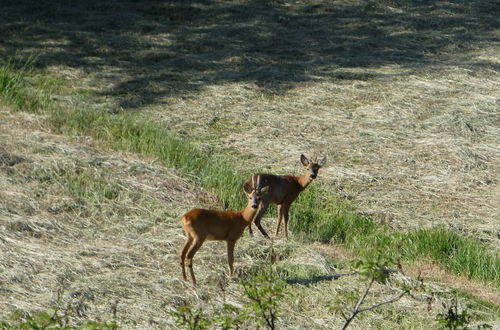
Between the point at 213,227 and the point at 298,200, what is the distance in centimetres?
325

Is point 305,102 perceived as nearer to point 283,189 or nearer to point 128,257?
point 283,189

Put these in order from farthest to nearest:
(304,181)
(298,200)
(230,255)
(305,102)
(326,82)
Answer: (326,82) → (305,102) → (298,200) → (304,181) → (230,255)

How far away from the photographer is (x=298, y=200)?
1138 centimetres

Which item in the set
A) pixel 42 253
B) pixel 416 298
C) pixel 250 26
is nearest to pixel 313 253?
pixel 416 298

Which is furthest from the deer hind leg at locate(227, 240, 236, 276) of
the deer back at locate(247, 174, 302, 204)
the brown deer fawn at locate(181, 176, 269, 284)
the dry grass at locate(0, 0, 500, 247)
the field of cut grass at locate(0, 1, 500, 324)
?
the dry grass at locate(0, 0, 500, 247)

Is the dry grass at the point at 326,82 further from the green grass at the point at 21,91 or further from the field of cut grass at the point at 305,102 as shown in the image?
the green grass at the point at 21,91

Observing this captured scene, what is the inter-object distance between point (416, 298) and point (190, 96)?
7712 millimetres

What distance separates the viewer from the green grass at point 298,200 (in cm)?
998

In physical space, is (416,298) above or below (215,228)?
below

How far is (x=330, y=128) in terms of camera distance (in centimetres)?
1420

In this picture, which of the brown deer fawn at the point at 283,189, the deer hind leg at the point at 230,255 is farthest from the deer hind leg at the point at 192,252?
the brown deer fawn at the point at 283,189

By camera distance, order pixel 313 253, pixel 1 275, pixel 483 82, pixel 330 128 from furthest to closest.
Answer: pixel 483 82 < pixel 330 128 < pixel 313 253 < pixel 1 275

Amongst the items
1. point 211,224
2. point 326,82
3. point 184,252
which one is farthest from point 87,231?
point 326,82

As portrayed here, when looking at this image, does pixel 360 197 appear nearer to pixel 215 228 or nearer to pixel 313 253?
pixel 313 253
